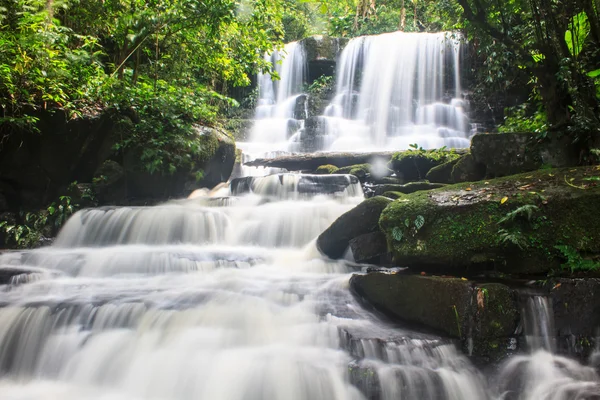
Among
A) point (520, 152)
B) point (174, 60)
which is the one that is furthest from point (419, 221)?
point (174, 60)

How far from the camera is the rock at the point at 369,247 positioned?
17.9 feet

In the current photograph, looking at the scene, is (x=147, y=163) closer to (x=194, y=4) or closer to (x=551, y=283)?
(x=194, y=4)

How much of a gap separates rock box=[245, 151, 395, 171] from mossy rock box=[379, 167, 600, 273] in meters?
5.91

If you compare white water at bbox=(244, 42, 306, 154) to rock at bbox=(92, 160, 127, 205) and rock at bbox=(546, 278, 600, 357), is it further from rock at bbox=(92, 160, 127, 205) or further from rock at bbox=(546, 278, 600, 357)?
rock at bbox=(546, 278, 600, 357)

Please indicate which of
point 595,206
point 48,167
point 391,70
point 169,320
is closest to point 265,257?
point 169,320

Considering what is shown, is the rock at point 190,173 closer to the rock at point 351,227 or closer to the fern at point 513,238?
the rock at point 351,227

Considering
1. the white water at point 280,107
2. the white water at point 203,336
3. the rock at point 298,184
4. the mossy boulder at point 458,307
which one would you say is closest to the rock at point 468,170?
the rock at point 298,184

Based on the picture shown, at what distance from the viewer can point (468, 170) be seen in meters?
6.77

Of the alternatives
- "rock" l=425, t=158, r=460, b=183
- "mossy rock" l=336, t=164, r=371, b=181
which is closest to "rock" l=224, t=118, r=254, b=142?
"mossy rock" l=336, t=164, r=371, b=181

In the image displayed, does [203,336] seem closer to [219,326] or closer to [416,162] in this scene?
[219,326]

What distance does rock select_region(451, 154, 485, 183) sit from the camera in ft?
21.7

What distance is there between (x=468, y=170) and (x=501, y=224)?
3.10 meters

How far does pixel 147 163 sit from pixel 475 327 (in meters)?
7.13

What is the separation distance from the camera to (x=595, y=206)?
12.3 feet
